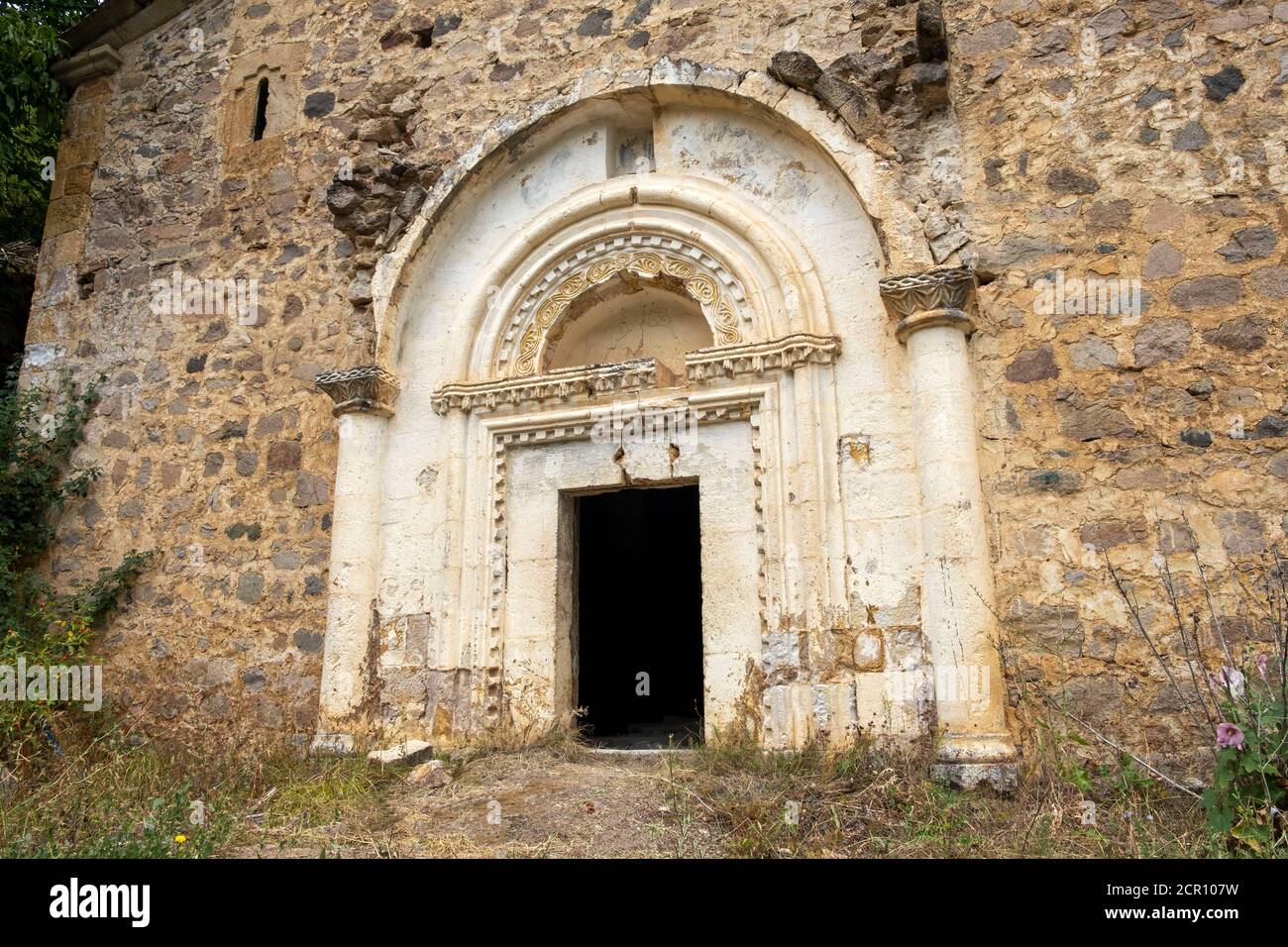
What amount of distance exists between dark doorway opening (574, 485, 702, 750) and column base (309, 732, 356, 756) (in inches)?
111

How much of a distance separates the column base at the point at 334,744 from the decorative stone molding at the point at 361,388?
82.6 inches

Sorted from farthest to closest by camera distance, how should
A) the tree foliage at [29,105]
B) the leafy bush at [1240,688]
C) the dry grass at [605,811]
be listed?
1. the tree foliage at [29,105]
2. the dry grass at [605,811]
3. the leafy bush at [1240,688]

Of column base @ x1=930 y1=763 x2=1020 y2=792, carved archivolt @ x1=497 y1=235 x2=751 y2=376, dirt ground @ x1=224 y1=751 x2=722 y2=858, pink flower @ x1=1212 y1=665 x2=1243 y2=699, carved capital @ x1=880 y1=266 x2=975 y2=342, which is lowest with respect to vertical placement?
dirt ground @ x1=224 y1=751 x2=722 y2=858

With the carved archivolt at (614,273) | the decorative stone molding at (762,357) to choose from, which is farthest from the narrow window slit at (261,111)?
the decorative stone molding at (762,357)

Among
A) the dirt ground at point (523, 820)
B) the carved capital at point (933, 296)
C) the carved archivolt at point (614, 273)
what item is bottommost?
the dirt ground at point (523, 820)

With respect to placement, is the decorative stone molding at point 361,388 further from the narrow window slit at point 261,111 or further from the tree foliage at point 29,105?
the tree foliage at point 29,105

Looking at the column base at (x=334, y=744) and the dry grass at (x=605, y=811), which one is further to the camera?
the column base at (x=334, y=744)

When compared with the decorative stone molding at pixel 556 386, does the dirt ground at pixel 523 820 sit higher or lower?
lower

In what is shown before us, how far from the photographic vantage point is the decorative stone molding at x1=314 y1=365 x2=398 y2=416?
256 inches

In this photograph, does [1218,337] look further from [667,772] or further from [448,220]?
[448,220]

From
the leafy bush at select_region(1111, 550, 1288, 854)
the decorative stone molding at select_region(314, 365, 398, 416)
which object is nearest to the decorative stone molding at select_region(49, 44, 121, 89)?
the decorative stone molding at select_region(314, 365, 398, 416)

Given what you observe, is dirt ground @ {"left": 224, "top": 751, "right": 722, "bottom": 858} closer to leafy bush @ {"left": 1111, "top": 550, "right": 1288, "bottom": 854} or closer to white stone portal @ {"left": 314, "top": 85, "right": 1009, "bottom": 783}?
white stone portal @ {"left": 314, "top": 85, "right": 1009, "bottom": 783}

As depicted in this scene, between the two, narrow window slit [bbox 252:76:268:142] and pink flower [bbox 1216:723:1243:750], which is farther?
narrow window slit [bbox 252:76:268:142]

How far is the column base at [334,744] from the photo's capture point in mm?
5891
